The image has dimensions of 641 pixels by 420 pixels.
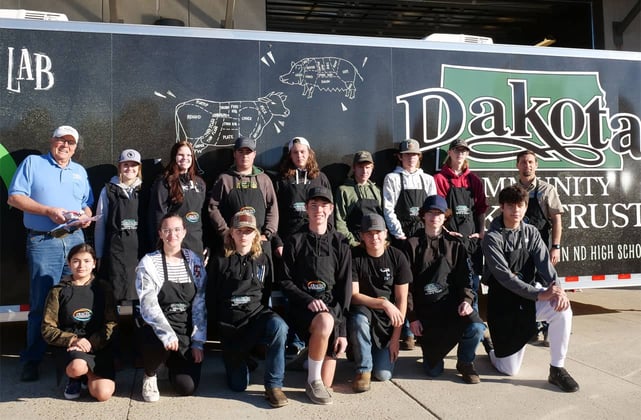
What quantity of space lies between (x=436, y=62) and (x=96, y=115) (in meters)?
3.30

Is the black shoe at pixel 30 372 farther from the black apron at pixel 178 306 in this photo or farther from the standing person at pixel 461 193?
the standing person at pixel 461 193

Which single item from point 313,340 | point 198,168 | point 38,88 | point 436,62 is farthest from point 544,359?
point 38,88

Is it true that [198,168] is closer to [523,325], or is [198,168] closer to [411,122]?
[411,122]

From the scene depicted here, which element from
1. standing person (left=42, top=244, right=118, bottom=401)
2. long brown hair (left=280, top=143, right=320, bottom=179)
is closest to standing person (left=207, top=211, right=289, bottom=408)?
standing person (left=42, top=244, right=118, bottom=401)

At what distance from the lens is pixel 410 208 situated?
5.22 meters

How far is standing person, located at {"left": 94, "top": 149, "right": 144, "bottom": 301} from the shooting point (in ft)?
14.9

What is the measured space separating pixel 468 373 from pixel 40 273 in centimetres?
344

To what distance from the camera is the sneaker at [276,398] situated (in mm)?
3785

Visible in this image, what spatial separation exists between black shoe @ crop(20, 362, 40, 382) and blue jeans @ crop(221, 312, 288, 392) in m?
1.55

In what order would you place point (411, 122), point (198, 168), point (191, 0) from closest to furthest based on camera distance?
point (198, 168) → point (411, 122) → point (191, 0)

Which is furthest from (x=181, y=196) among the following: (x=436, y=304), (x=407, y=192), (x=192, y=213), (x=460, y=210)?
(x=460, y=210)

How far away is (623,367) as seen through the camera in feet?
15.2

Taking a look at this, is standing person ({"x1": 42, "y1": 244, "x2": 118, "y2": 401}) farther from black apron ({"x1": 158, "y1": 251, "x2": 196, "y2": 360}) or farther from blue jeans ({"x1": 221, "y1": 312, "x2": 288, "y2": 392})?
blue jeans ({"x1": 221, "y1": 312, "x2": 288, "y2": 392})

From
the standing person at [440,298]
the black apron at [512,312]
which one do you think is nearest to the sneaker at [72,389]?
the standing person at [440,298]
